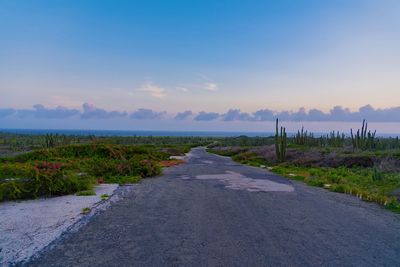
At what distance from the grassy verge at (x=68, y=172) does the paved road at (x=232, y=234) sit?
2.80m

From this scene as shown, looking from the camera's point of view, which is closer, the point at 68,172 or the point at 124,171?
the point at 68,172

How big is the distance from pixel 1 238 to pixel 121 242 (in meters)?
2.63

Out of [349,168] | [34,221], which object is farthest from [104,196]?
[349,168]

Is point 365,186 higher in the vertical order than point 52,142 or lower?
lower

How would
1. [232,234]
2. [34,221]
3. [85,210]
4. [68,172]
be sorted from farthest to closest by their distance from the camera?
[68,172]
[85,210]
[34,221]
[232,234]

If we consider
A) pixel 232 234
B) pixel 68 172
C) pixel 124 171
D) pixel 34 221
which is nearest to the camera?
pixel 232 234

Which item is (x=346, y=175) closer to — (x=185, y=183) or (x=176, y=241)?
(x=185, y=183)

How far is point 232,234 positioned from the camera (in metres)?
7.70

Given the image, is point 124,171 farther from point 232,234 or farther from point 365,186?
point 365,186

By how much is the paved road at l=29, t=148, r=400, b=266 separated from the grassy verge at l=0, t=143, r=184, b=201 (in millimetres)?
2798

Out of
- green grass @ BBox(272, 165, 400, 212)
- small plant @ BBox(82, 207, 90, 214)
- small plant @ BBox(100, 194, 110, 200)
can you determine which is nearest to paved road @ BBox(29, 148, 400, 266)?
small plant @ BBox(82, 207, 90, 214)

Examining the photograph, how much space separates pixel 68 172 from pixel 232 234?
870 cm

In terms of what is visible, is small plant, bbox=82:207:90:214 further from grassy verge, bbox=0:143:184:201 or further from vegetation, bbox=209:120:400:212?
vegetation, bbox=209:120:400:212

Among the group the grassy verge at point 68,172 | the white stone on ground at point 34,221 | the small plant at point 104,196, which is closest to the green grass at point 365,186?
the grassy verge at point 68,172
